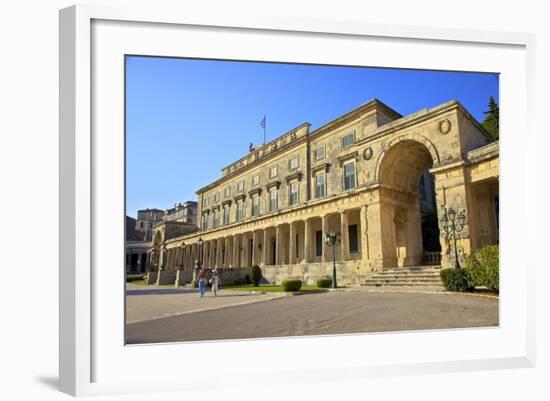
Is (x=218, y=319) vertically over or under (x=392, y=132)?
under

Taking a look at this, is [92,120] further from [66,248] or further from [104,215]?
[66,248]

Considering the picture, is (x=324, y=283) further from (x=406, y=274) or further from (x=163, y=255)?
(x=163, y=255)

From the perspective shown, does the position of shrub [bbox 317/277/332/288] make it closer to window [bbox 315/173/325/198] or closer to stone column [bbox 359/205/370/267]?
stone column [bbox 359/205/370/267]

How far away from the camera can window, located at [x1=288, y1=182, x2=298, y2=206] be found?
947 inches

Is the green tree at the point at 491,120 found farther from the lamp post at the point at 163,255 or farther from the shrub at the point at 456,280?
the lamp post at the point at 163,255

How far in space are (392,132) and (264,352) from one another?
46.0ft

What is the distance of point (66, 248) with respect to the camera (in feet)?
19.7

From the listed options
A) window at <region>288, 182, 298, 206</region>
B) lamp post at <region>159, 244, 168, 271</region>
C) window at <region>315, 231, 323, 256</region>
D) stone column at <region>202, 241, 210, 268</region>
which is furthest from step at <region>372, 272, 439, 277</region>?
lamp post at <region>159, 244, 168, 271</region>

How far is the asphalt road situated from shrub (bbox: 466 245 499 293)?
864mm

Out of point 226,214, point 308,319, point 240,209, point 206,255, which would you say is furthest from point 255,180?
point 308,319

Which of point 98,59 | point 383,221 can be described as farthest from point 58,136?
point 383,221

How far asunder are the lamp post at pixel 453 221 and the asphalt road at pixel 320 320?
172 inches

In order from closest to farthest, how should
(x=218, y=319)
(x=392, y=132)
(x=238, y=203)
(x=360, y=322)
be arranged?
(x=360, y=322)
(x=218, y=319)
(x=392, y=132)
(x=238, y=203)

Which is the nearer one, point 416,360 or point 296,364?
point 296,364
